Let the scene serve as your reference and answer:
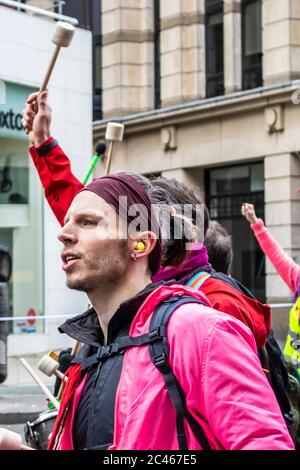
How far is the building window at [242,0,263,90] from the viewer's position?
21.0m

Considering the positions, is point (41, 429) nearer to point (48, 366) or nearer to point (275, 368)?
point (48, 366)

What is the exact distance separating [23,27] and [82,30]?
1490mm

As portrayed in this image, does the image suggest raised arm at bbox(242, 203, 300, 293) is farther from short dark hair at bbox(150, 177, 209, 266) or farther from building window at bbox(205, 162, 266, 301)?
building window at bbox(205, 162, 266, 301)

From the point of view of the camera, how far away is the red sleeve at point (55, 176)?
396 cm

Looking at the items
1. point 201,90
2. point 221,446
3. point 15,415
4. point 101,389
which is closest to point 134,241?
point 101,389

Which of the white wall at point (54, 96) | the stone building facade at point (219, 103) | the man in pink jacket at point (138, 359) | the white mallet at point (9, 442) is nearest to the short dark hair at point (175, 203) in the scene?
the man in pink jacket at point (138, 359)

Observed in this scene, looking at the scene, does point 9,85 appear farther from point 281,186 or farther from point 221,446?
point 221,446

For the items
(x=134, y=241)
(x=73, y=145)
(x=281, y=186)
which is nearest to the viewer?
(x=134, y=241)

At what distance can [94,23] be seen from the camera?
74.5 feet

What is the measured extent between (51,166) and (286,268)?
2713 mm

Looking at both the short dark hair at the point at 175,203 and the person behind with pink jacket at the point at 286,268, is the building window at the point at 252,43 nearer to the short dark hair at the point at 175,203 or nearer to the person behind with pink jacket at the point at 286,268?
the person behind with pink jacket at the point at 286,268

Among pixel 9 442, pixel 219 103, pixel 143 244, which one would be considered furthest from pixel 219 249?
pixel 219 103

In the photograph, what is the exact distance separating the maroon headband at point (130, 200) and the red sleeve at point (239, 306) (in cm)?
81

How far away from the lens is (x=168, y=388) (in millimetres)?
2119
